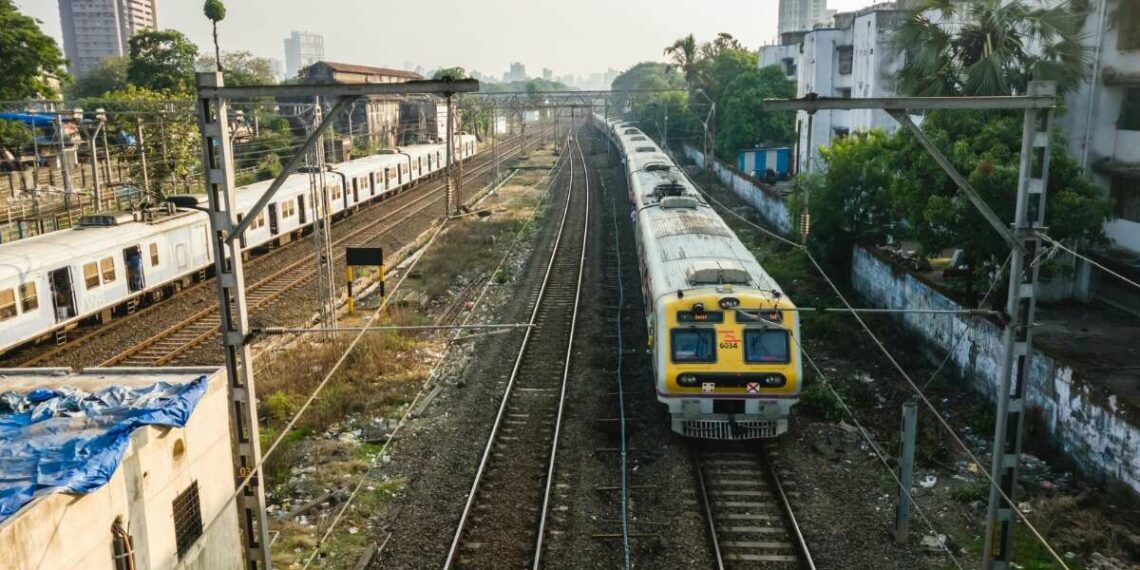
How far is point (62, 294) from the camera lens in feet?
65.9

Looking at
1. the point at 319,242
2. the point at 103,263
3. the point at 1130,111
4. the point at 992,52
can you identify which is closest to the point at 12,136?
the point at 103,263

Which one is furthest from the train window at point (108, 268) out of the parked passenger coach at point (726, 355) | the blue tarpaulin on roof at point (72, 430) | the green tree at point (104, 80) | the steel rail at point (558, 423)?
the green tree at point (104, 80)

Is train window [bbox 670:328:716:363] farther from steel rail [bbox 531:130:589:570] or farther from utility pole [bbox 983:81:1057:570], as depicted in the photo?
utility pole [bbox 983:81:1057:570]

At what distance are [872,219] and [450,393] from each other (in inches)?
565

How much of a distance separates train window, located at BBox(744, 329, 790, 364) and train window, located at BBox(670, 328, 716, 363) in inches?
22.4

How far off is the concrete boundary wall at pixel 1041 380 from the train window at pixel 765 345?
3564 millimetres

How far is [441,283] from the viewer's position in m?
26.6

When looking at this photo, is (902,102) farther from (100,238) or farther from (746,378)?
(100,238)

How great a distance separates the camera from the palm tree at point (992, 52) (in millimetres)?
18750

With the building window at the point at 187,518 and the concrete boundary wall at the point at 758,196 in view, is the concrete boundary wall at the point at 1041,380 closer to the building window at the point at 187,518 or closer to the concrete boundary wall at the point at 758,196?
the concrete boundary wall at the point at 758,196

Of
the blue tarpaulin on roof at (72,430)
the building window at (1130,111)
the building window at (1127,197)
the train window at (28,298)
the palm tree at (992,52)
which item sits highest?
the palm tree at (992,52)

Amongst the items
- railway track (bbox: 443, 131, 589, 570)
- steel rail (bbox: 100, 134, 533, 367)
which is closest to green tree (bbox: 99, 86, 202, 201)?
steel rail (bbox: 100, 134, 533, 367)

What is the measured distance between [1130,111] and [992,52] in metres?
4.39

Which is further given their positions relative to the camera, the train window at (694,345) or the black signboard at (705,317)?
the black signboard at (705,317)
